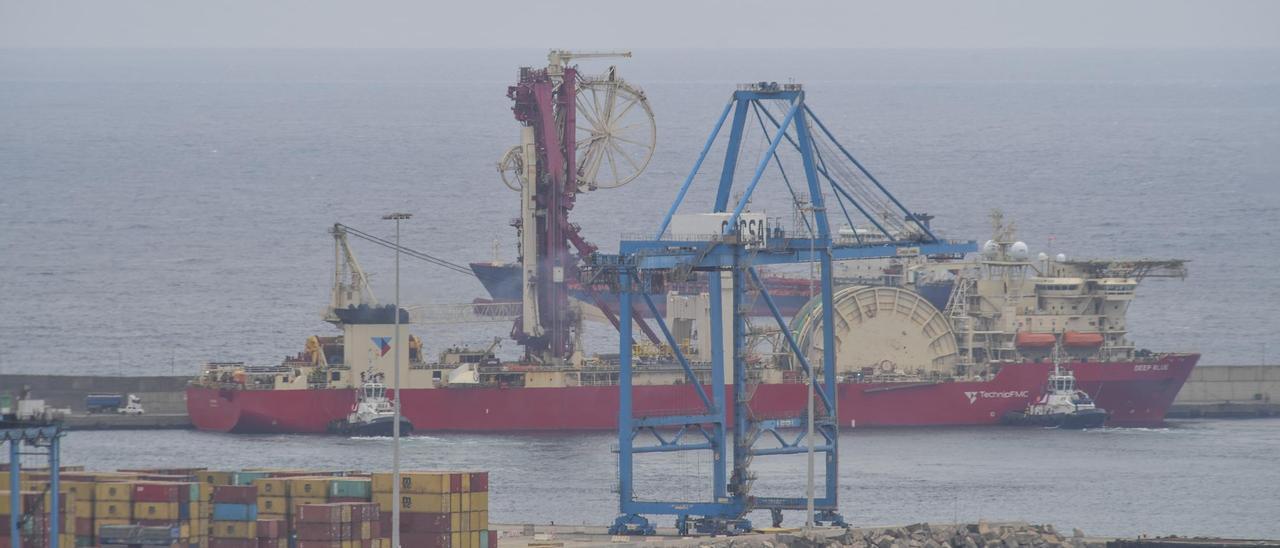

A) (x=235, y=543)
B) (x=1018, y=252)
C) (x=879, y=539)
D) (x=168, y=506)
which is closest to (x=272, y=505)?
(x=235, y=543)

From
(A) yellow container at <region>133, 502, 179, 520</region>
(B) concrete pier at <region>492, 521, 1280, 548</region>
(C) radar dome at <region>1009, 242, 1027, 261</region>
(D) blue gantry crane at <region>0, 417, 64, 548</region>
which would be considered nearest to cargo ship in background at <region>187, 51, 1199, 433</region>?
(C) radar dome at <region>1009, 242, 1027, 261</region>

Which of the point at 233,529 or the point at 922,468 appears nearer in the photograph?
the point at 233,529

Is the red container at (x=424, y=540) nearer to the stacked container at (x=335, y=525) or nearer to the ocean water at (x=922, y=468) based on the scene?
the stacked container at (x=335, y=525)

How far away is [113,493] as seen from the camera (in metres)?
50.1

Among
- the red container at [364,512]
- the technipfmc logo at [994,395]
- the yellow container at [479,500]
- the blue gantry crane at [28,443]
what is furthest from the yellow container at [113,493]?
the technipfmc logo at [994,395]

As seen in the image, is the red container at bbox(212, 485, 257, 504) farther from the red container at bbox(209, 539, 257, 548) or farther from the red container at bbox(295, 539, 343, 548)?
the red container at bbox(295, 539, 343, 548)

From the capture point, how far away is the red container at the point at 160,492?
49.8 meters

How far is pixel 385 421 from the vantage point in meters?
88.3

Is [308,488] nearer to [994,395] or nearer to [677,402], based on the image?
[677,402]

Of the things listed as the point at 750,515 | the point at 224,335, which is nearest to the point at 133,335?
the point at 224,335

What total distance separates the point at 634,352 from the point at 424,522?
41.7 metres

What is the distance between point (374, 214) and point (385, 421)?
63376 mm

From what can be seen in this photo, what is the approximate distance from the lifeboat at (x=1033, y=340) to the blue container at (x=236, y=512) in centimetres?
Result: 5102

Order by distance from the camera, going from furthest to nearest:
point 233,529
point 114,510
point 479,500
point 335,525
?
point 479,500, point 233,529, point 114,510, point 335,525
